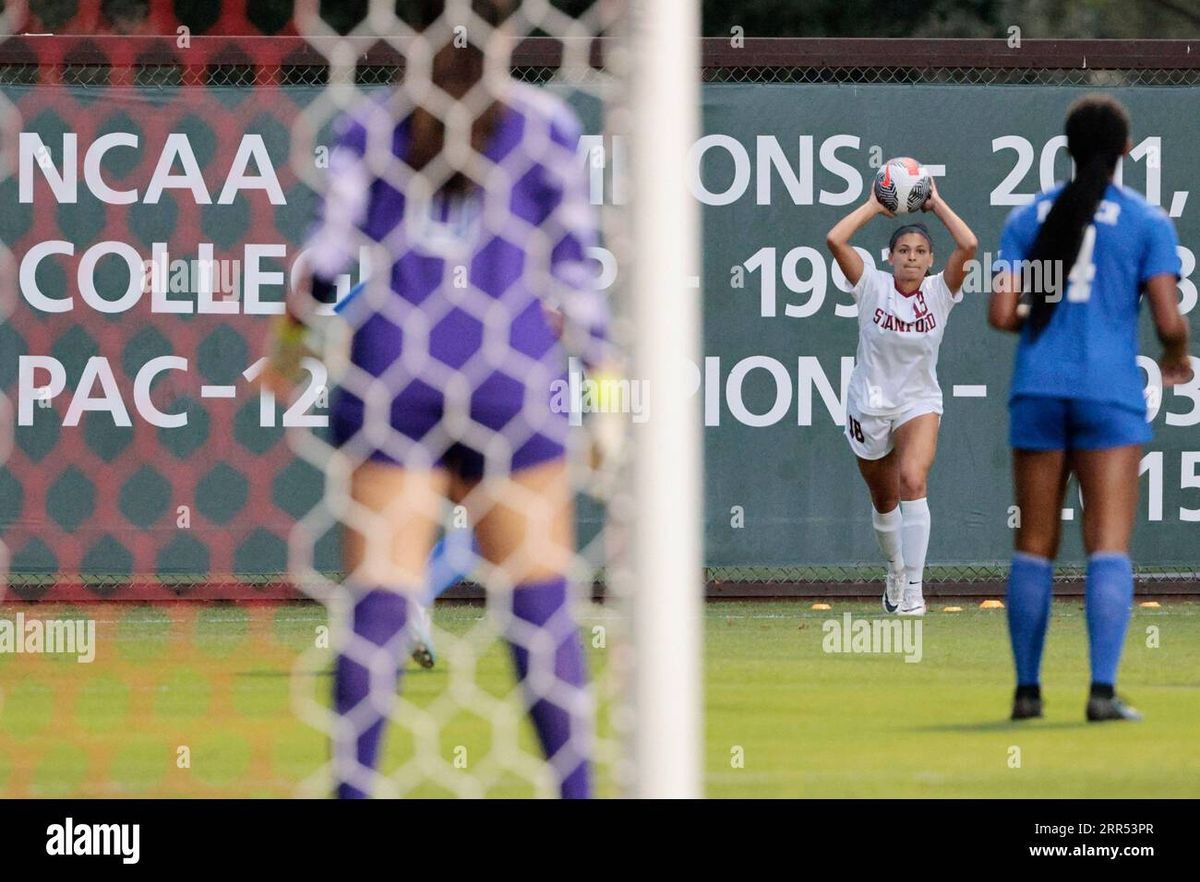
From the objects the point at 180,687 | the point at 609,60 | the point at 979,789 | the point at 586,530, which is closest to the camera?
the point at 609,60

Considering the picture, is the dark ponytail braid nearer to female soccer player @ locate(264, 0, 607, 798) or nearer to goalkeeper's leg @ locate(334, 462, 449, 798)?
female soccer player @ locate(264, 0, 607, 798)

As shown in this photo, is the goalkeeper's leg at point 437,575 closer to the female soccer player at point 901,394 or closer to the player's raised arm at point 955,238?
the player's raised arm at point 955,238

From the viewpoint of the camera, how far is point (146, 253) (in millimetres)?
9773

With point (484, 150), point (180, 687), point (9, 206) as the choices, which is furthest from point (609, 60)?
point (9, 206)

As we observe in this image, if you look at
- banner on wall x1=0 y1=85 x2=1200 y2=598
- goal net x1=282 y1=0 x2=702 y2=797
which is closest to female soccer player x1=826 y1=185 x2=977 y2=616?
banner on wall x1=0 y1=85 x2=1200 y2=598

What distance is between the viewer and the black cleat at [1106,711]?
5793 mm

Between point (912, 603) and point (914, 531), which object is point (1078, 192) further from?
point (912, 603)

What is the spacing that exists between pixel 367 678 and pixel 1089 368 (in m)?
2.72

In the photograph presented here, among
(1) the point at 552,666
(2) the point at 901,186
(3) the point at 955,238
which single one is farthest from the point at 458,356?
(2) the point at 901,186

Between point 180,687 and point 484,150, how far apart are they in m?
3.73

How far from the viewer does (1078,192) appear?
580 cm

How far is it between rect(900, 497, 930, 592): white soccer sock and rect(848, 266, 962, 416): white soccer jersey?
1.33ft

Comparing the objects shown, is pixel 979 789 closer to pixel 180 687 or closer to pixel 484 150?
pixel 484 150

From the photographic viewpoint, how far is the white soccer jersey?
8898mm
